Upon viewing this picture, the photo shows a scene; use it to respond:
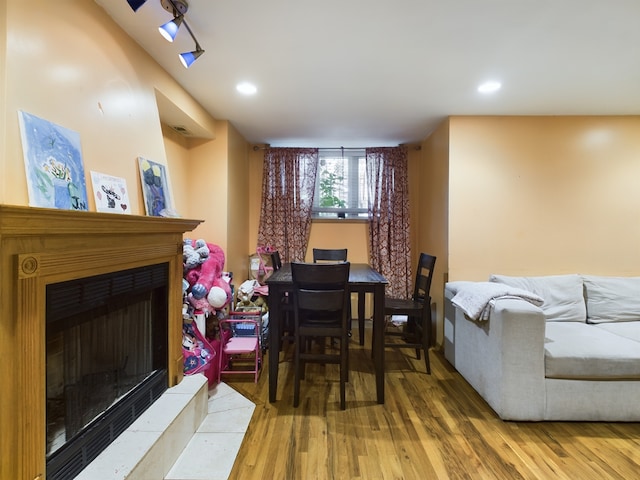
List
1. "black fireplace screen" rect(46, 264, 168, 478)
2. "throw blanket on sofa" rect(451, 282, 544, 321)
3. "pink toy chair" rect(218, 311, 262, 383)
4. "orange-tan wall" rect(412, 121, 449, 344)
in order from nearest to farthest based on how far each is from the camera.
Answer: "black fireplace screen" rect(46, 264, 168, 478)
"throw blanket on sofa" rect(451, 282, 544, 321)
"pink toy chair" rect(218, 311, 262, 383)
"orange-tan wall" rect(412, 121, 449, 344)

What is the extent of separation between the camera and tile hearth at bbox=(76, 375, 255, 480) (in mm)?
1209

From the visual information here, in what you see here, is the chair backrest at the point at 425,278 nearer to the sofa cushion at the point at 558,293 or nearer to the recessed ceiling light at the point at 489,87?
the sofa cushion at the point at 558,293

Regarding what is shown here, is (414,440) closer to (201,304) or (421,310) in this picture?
(421,310)

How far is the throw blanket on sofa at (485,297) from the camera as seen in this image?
209 cm

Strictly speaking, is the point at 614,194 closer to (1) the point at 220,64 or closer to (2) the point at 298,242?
Result: (2) the point at 298,242

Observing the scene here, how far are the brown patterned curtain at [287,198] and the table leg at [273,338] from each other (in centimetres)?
167

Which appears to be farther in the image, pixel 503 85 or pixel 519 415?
pixel 503 85

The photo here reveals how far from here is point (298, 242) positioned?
3.84 m

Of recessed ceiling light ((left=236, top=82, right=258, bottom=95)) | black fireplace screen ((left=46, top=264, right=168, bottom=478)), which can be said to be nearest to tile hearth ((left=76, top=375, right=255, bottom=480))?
black fireplace screen ((left=46, top=264, right=168, bottom=478))

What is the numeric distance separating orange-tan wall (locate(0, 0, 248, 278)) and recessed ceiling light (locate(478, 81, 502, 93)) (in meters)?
2.33

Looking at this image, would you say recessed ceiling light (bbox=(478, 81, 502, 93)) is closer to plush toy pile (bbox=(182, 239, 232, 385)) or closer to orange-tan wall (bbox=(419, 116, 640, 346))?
orange-tan wall (bbox=(419, 116, 640, 346))

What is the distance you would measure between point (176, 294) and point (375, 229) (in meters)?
2.58

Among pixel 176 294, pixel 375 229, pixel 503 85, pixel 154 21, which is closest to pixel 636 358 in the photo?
pixel 503 85

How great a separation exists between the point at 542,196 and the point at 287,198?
9.07 ft
